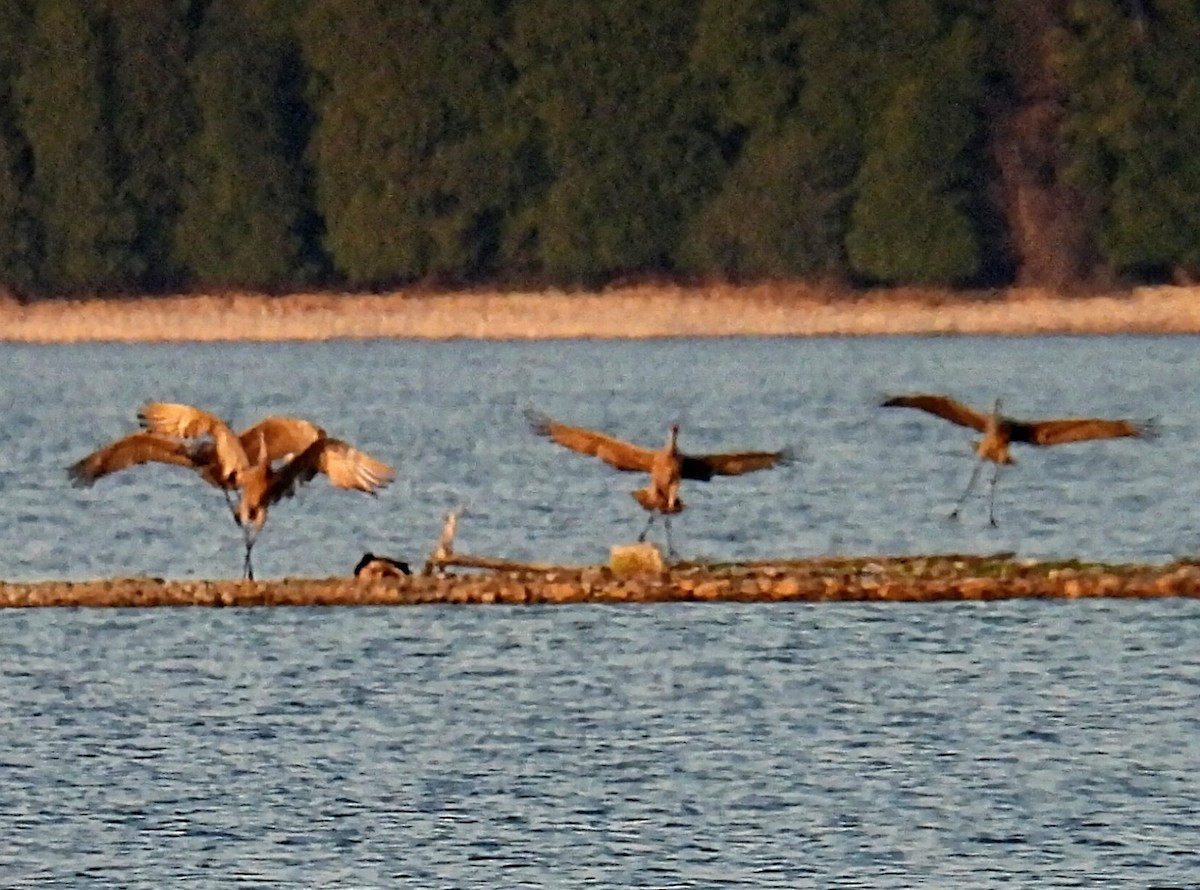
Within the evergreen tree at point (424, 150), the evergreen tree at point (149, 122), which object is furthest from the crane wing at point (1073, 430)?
the evergreen tree at point (149, 122)

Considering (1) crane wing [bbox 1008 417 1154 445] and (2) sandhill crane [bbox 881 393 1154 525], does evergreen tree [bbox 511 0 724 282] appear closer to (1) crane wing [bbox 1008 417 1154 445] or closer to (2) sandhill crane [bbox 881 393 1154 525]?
(2) sandhill crane [bbox 881 393 1154 525]

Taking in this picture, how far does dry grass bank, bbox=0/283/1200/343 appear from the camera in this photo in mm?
97562

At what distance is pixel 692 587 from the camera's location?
3234cm

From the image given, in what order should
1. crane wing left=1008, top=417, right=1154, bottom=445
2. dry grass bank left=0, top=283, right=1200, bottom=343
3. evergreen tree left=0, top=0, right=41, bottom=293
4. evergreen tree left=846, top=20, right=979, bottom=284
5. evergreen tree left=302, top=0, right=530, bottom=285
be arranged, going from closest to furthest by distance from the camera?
crane wing left=1008, top=417, right=1154, bottom=445, evergreen tree left=846, top=20, right=979, bottom=284, dry grass bank left=0, top=283, right=1200, bottom=343, evergreen tree left=302, top=0, right=530, bottom=285, evergreen tree left=0, top=0, right=41, bottom=293

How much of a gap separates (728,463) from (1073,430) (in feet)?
8.92

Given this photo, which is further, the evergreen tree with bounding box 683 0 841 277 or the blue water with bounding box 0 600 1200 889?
the evergreen tree with bounding box 683 0 841 277

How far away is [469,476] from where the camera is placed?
53219mm

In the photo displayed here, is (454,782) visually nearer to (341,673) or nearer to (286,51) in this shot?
(341,673)

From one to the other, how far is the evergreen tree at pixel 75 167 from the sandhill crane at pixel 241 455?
6861cm

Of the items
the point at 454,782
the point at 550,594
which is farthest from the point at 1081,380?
the point at 454,782

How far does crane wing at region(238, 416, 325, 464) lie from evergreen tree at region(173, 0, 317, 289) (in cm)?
6779

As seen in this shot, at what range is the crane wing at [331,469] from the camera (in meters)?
30.7

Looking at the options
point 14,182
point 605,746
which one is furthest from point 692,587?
point 14,182

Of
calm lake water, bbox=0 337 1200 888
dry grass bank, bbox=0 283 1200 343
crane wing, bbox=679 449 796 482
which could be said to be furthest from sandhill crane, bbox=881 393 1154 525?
dry grass bank, bbox=0 283 1200 343
